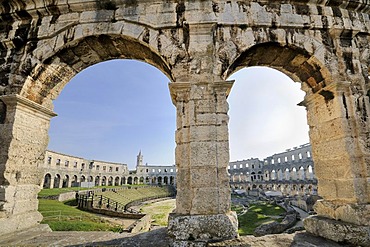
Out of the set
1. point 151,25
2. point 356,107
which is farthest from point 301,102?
point 151,25

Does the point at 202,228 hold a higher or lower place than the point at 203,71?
lower

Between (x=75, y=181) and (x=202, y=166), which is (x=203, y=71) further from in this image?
(x=75, y=181)

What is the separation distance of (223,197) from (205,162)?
61cm

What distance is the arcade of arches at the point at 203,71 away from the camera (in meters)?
3.48

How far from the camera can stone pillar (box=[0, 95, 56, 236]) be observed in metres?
3.68

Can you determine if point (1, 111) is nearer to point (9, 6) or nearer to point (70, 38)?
point (70, 38)

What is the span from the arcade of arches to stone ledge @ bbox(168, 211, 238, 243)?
52 mm

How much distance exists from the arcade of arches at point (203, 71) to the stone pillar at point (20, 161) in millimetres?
19

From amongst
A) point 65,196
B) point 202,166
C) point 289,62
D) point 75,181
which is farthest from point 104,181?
point 289,62

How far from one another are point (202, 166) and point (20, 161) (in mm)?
3476

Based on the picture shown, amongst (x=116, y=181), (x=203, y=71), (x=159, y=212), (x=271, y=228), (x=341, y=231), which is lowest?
(x=159, y=212)

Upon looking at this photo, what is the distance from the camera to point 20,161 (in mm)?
3957

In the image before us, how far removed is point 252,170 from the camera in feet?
148

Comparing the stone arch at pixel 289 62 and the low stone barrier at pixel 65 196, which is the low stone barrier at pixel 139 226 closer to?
the stone arch at pixel 289 62
